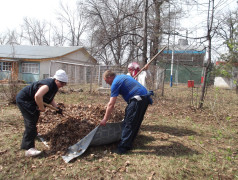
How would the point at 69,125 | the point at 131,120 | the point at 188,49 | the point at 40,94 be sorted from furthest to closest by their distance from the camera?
the point at 188,49
the point at 69,125
the point at 131,120
the point at 40,94

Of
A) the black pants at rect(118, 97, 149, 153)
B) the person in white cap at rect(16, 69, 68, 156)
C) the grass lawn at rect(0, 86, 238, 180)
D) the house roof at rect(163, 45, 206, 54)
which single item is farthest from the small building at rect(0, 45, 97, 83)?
the black pants at rect(118, 97, 149, 153)

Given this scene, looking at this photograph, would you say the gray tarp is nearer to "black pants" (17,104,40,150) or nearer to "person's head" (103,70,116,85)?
"black pants" (17,104,40,150)

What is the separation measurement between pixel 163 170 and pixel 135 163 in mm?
454

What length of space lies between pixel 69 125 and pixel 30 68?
1764cm

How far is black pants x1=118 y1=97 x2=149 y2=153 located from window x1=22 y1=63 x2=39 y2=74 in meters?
17.8

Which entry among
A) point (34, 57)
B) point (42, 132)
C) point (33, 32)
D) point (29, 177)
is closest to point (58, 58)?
point (34, 57)

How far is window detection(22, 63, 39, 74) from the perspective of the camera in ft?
61.5

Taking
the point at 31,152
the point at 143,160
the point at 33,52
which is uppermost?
the point at 33,52

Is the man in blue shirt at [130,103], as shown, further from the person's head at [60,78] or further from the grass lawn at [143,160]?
the person's head at [60,78]

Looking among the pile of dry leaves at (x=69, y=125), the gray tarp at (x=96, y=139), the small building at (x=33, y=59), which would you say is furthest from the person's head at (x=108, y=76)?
the small building at (x=33, y=59)

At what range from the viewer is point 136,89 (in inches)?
127

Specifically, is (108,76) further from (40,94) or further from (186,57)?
(186,57)

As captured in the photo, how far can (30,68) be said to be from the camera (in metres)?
18.8

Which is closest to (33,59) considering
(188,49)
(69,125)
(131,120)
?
(188,49)
